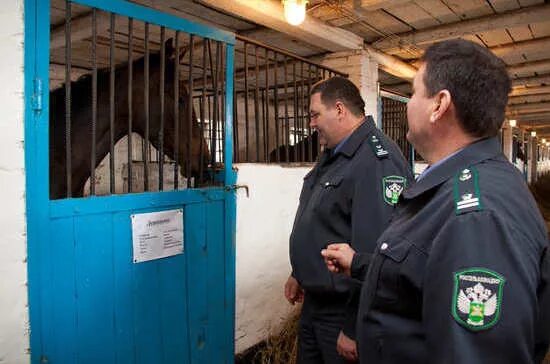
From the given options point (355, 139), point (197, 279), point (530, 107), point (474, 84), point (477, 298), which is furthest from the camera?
point (530, 107)

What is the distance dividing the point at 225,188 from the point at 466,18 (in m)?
3.26

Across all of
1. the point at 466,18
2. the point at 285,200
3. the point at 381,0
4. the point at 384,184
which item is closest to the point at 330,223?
the point at 384,184

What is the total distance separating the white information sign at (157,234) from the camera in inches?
84.3

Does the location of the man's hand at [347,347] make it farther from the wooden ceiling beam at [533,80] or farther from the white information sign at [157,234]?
the wooden ceiling beam at [533,80]

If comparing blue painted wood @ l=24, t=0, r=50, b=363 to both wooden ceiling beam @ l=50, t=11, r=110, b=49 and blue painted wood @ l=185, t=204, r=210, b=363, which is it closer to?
blue painted wood @ l=185, t=204, r=210, b=363

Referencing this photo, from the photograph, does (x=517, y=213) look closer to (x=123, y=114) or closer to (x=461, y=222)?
(x=461, y=222)

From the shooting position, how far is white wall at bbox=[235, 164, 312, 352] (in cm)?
293

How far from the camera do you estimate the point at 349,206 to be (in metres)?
1.84

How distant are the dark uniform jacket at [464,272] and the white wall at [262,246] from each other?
6.12 ft

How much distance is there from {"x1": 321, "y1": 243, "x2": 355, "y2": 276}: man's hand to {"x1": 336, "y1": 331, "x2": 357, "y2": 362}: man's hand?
15.7 inches

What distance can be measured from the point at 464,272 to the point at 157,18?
2.00 metres

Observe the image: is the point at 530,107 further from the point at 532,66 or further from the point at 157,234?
the point at 157,234

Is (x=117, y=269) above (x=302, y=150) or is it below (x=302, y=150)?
below

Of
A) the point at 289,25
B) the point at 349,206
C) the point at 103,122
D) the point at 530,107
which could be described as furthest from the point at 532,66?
the point at 103,122
